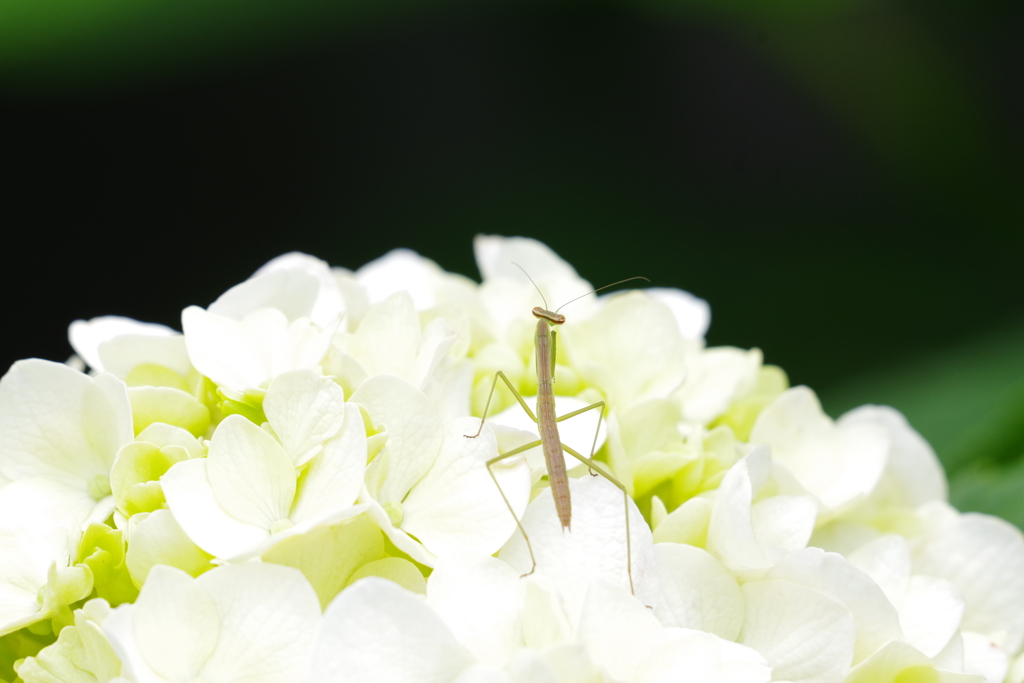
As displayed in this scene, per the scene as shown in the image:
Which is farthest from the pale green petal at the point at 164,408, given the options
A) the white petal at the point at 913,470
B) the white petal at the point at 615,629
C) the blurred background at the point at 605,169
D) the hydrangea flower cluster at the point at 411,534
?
the blurred background at the point at 605,169

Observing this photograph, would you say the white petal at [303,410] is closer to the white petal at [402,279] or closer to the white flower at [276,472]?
the white flower at [276,472]

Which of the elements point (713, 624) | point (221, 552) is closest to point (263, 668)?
point (221, 552)

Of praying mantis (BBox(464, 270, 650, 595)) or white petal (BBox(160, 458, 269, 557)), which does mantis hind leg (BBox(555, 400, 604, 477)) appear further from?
white petal (BBox(160, 458, 269, 557))

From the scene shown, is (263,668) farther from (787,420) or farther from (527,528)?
(787,420)

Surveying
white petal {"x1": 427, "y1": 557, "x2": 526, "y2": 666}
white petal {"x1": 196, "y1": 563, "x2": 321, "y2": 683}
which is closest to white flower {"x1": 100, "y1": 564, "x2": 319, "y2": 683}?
white petal {"x1": 196, "y1": 563, "x2": 321, "y2": 683}

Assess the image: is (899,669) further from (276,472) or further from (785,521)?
(276,472)
